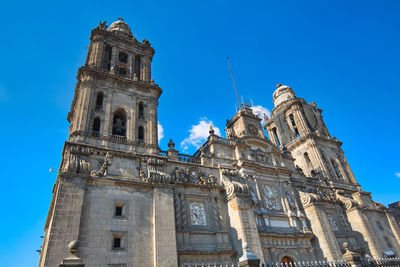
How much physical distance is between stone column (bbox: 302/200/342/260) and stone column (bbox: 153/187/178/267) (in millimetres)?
13635

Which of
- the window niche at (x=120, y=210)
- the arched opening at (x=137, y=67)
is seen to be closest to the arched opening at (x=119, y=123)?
the arched opening at (x=137, y=67)

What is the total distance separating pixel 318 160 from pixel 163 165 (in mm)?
22591

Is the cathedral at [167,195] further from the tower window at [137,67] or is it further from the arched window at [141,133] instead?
the tower window at [137,67]

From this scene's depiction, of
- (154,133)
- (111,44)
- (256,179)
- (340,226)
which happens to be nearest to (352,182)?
(340,226)

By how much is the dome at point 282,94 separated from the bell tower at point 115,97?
25297mm

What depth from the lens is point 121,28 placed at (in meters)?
30.9

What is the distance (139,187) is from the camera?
61.5 feet

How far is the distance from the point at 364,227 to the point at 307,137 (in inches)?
504

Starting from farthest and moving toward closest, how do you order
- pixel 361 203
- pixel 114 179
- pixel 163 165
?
pixel 361 203 < pixel 163 165 < pixel 114 179

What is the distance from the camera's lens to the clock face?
132 feet

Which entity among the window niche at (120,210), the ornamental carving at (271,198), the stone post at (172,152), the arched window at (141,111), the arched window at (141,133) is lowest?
the window niche at (120,210)

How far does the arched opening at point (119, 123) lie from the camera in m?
22.4

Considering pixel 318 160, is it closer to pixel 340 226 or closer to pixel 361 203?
pixel 361 203

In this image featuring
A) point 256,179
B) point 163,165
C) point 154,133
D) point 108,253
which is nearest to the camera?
point 108,253
